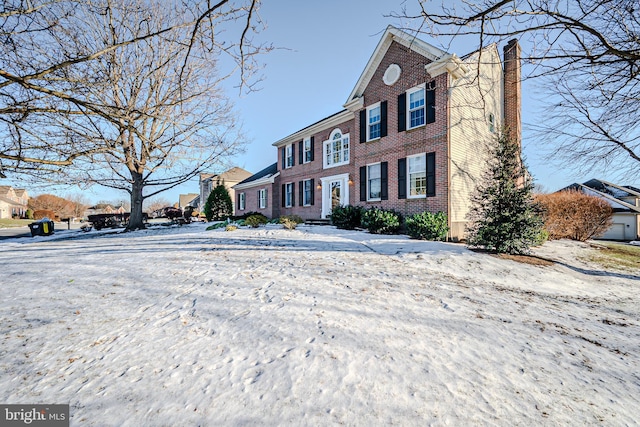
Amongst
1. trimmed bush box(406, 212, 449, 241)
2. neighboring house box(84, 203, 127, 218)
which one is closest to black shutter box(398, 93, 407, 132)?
trimmed bush box(406, 212, 449, 241)

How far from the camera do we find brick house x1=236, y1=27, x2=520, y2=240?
1090 cm

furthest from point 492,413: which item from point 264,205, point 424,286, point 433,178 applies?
point 264,205

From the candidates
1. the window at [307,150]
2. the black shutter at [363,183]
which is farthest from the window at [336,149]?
the black shutter at [363,183]

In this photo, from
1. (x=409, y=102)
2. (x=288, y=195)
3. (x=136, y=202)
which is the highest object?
(x=409, y=102)

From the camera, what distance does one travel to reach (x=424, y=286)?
4883 mm

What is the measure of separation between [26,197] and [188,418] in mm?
91715

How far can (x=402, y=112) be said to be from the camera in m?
12.2

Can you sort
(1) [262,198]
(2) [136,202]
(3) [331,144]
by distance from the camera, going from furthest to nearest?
(1) [262,198] → (3) [331,144] → (2) [136,202]

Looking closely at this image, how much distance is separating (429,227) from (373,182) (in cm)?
433

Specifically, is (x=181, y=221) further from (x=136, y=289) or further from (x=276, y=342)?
(x=276, y=342)

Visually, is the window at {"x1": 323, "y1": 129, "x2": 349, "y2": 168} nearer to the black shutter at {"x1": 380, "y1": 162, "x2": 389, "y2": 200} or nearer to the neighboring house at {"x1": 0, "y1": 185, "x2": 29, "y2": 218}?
the black shutter at {"x1": 380, "y1": 162, "x2": 389, "y2": 200}

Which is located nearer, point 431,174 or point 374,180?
point 431,174

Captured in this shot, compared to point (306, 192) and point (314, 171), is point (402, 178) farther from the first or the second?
point (306, 192)

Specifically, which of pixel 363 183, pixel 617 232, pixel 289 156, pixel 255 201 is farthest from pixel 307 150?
pixel 617 232
